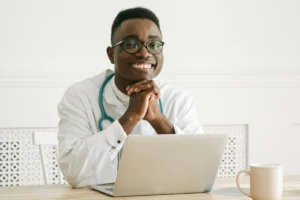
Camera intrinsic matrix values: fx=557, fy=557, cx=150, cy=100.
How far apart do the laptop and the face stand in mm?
560

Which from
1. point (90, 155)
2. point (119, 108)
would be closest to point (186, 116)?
point (119, 108)

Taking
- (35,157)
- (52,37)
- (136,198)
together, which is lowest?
(35,157)

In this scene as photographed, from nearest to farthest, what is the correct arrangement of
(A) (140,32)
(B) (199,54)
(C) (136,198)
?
(C) (136,198)
(A) (140,32)
(B) (199,54)

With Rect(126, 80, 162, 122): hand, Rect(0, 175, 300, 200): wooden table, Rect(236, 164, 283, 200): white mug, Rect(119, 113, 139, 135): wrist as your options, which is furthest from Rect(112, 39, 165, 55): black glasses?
Rect(236, 164, 283, 200): white mug

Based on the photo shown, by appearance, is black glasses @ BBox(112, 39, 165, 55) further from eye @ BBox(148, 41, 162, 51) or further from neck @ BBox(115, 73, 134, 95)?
neck @ BBox(115, 73, 134, 95)

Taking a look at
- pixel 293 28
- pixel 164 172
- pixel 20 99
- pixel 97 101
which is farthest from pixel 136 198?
pixel 293 28

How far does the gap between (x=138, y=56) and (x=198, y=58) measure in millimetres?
1214

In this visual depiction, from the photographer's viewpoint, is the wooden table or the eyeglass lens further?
the eyeglass lens

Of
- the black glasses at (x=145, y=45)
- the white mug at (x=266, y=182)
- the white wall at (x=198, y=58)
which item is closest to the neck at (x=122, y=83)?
the black glasses at (x=145, y=45)

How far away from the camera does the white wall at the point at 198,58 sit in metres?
2.82

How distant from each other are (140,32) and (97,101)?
0.93ft

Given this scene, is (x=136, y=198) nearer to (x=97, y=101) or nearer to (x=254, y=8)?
(x=97, y=101)

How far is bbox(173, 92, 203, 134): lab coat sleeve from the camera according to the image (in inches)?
77.8

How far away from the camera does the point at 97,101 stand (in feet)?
6.38
